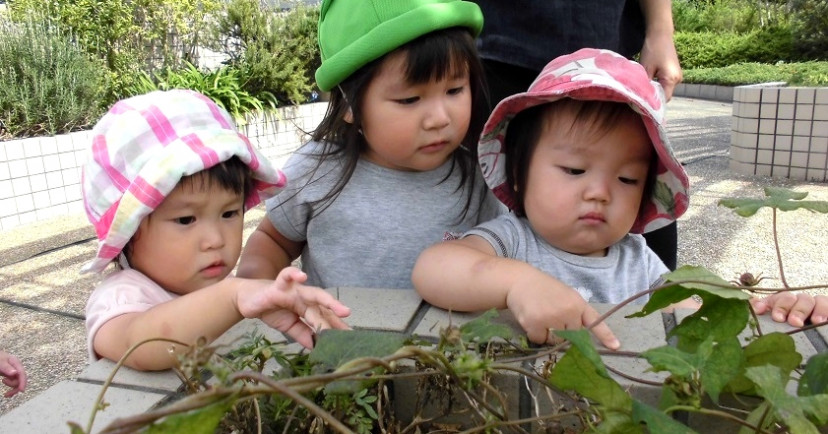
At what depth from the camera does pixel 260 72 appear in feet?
24.0

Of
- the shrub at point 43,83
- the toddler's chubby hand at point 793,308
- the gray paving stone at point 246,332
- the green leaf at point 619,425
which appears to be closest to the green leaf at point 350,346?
the green leaf at point 619,425

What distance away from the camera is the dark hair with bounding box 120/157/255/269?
4.78 feet

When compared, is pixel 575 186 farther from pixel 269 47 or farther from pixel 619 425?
pixel 269 47

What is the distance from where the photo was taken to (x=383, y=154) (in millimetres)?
1821

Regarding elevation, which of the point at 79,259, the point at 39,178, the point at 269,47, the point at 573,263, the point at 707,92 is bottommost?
the point at 707,92

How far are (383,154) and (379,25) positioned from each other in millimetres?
319

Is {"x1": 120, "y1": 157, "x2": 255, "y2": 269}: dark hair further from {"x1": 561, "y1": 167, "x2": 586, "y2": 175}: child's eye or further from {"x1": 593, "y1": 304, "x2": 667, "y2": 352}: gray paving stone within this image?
{"x1": 593, "y1": 304, "x2": 667, "y2": 352}: gray paving stone

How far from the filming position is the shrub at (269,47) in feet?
24.2

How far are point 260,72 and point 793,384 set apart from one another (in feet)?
22.7

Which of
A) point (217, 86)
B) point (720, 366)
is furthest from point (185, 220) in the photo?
point (217, 86)

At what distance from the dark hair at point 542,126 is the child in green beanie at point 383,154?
141 millimetres

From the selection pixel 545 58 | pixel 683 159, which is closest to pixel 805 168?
pixel 683 159

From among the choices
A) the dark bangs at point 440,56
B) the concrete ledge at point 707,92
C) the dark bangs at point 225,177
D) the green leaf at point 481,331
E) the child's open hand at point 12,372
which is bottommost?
the concrete ledge at point 707,92

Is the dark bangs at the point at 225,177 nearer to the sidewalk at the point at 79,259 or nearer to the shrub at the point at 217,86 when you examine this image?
the sidewalk at the point at 79,259
